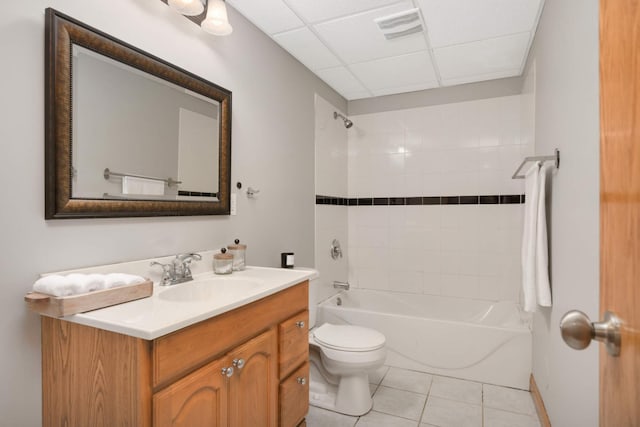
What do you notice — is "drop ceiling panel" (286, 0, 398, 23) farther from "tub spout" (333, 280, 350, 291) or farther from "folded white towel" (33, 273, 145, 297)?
"tub spout" (333, 280, 350, 291)

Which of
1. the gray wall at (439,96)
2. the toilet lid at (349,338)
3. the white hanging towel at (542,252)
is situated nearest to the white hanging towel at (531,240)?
the white hanging towel at (542,252)

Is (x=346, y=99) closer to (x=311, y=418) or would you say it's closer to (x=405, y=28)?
(x=405, y=28)

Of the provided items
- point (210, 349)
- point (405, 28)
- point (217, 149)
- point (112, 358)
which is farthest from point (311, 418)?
point (405, 28)

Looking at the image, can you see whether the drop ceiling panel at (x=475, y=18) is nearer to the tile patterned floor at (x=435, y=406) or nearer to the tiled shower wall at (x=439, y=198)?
the tiled shower wall at (x=439, y=198)

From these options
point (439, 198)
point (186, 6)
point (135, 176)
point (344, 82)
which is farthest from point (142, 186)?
point (439, 198)

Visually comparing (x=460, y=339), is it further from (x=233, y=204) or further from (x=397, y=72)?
(x=397, y=72)

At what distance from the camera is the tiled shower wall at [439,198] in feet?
9.76

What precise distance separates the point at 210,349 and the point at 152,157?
2.97 ft

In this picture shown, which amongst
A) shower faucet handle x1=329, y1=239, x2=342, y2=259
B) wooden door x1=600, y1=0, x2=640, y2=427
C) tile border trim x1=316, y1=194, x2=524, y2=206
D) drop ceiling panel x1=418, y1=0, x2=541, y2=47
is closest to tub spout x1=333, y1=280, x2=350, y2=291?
shower faucet handle x1=329, y1=239, x2=342, y2=259

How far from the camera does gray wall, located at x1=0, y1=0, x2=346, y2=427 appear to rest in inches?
42.8

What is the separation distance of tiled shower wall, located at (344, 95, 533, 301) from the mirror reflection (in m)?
1.95

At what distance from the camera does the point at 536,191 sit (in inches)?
68.9

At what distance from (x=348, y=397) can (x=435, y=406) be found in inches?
21.4

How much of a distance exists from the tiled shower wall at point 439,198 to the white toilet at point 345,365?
130 cm
